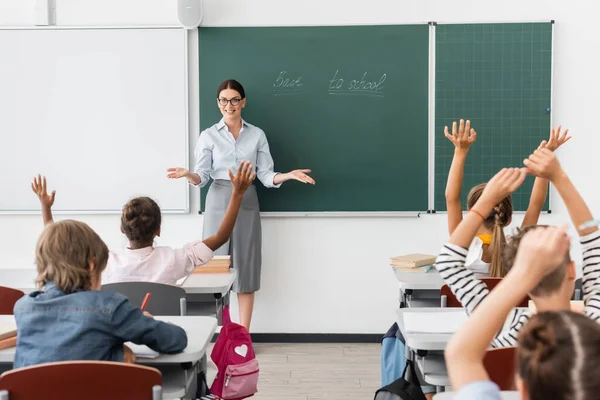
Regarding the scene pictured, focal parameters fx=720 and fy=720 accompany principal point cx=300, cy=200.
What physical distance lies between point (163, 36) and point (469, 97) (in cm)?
218

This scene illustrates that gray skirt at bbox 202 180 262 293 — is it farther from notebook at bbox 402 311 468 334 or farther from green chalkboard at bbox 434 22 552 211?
notebook at bbox 402 311 468 334

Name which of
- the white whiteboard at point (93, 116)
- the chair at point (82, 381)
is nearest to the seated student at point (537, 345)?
the chair at point (82, 381)

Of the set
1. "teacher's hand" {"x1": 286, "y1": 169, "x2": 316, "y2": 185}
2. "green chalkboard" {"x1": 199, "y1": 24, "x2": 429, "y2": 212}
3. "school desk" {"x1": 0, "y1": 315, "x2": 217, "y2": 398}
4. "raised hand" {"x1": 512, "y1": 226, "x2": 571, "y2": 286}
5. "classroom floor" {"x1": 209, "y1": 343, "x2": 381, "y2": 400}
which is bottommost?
"classroom floor" {"x1": 209, "y1": 343, "x2": 381, "y2": 400}

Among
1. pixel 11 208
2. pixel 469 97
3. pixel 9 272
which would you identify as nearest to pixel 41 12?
pixel 11 208

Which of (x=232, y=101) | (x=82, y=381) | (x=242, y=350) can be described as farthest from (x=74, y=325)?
(x=232, y=101)

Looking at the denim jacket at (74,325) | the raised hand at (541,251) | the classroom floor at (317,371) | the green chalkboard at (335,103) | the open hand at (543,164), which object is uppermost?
the green chalkboard at (335,103)

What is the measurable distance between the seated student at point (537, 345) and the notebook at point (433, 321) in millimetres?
1125

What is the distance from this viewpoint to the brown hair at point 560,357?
3.19ft

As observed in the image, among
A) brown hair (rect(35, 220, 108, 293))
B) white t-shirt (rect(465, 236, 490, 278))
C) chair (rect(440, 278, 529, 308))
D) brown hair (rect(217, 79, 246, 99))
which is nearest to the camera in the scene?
brown hair (rect(35, 220, 108, 293))

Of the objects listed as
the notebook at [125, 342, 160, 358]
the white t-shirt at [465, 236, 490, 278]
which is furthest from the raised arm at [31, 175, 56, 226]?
the white t-shirt at [465, 236, 490, 278]

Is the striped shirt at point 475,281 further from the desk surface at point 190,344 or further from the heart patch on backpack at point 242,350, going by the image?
the heart patch on backpack at point 242,350

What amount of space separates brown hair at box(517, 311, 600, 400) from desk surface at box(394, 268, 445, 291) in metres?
2.38

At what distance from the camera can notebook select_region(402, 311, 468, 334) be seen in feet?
8.02

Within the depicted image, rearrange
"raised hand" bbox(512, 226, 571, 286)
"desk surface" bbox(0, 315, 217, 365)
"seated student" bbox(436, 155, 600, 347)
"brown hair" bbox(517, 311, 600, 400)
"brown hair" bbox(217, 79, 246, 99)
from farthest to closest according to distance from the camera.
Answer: "brown hair" bbox(217, 79, 246, 99) → "desk surface" bbox(0, 315, 217, 365) → "seated student" bbox(436, 155, 600, 347) → "raised hand" bbox(512, 226, 571, 286) → "brown hair" bbox(517, 311, 600, 400)
